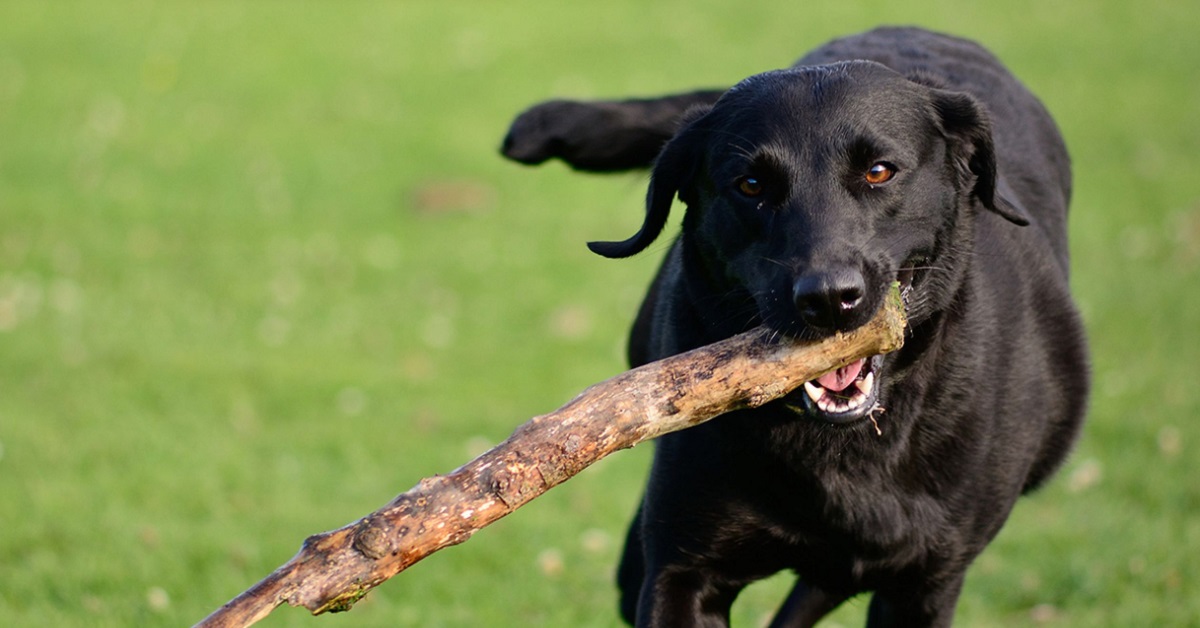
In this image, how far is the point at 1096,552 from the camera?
5.64 metres

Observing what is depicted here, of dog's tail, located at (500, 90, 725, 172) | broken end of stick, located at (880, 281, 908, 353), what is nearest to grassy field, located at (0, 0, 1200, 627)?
dog's tail, located at (500, 90, 725, 172)

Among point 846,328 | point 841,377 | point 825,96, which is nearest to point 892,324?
point 846,328

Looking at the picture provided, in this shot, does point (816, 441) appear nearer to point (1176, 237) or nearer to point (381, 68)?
point (1176, 237)

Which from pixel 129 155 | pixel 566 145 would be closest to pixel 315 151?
pixel 129 155

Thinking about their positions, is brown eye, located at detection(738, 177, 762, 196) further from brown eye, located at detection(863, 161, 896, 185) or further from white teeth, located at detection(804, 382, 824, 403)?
white teeth, located at detection(804, 382, 824, 403)

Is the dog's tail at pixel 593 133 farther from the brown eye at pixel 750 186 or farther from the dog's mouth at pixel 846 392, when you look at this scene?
the dog's mouth at pixel 846 392

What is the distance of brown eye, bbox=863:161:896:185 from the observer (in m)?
3.30

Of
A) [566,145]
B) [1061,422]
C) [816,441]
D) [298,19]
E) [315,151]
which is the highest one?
[298,19]

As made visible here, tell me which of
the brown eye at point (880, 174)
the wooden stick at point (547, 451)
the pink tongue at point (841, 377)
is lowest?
the pink tongue at point (841, 377)

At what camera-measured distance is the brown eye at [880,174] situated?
330cm

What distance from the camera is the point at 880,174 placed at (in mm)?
3312

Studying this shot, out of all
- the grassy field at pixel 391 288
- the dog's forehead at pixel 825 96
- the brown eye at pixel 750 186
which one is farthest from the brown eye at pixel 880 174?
the grassy field at pixel 391 288

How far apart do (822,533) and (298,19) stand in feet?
45.2

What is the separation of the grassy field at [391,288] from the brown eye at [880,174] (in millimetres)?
1698
